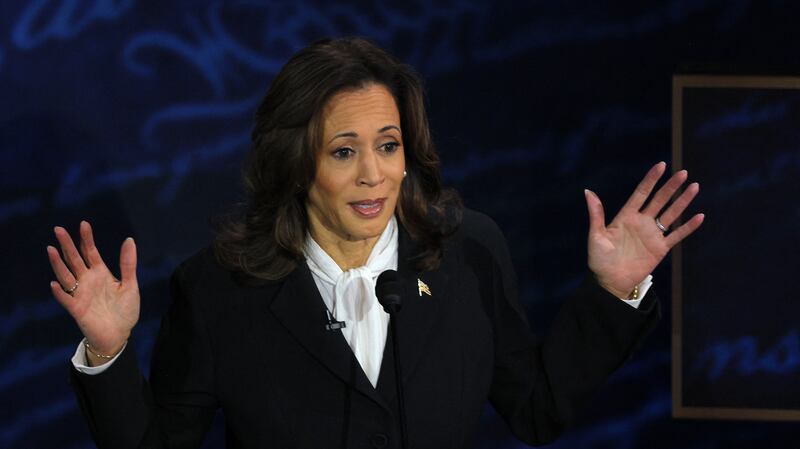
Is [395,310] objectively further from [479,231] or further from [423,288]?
[479,231]

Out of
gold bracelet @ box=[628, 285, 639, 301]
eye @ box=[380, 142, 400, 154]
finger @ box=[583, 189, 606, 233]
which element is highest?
eye @ box=[380, 142, 400, 154]

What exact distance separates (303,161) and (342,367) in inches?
16.2

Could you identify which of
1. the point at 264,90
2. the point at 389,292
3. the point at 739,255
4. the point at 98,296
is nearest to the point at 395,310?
the point at 389,292

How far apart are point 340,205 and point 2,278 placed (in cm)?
132

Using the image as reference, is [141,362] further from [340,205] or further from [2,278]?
[340,205]

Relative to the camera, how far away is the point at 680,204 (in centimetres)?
210

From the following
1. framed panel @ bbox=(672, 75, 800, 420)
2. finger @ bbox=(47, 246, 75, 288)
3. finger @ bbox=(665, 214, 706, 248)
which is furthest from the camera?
framed panel @ bbox=(672, 75, 800, 420)

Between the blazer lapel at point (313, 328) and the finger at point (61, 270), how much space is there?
41 centimetres

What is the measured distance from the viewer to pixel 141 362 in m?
3.24

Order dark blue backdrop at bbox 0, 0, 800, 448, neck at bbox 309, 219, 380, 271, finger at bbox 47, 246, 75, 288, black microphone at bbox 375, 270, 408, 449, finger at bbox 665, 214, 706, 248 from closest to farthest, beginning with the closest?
black microphone at bbox 375, 270, 408, 449 < finger at bbox 47, 246, 75, 288 < finger at bbox 665, 214, 706, 248 < neck at bbox 309, 219, 380, 271 < dark blue backdrop at bbox 0, 0, 800, 448

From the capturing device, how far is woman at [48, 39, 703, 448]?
2.13 metres

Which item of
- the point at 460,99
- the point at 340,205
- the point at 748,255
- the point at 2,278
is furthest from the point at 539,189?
the point at 2,278

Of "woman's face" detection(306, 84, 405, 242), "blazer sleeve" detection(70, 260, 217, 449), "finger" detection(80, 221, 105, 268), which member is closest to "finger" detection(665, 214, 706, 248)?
"woman's face" detection(306, 84, 405, 242)

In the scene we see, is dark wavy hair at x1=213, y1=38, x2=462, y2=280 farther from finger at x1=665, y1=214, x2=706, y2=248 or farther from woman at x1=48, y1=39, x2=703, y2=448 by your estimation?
finger at x1=665, y1=214, x2=706, y2=248
